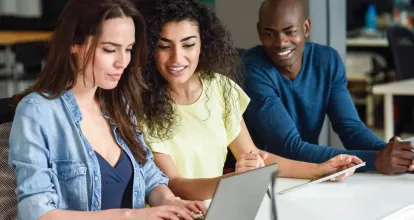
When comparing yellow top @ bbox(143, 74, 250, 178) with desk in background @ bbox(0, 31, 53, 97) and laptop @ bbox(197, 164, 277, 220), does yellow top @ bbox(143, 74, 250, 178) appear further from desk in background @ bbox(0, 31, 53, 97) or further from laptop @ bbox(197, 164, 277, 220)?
desk in background @ bbox(0, 31, 53, 97)

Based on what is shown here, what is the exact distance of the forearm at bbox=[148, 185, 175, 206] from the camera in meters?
1.88

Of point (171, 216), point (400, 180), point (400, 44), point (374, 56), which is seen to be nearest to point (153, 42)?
point (171, 216)

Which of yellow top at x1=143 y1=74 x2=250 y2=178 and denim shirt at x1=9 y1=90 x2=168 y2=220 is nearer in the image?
denim shirt at x1=9 y1=90 x2=168 y2=220

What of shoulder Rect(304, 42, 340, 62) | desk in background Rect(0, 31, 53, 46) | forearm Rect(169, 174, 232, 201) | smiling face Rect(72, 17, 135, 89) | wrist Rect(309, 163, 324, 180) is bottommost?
desk in background Rect(0, 31, 53, 46)

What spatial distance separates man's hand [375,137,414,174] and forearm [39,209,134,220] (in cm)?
94

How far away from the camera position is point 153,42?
6.79ft

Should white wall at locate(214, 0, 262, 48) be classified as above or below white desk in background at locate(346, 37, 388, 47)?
above

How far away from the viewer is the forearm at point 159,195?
1876mm

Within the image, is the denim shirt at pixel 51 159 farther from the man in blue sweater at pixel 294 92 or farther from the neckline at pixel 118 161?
the man in blue sweater at pixel 294 92

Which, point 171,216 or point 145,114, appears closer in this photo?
point 171,216

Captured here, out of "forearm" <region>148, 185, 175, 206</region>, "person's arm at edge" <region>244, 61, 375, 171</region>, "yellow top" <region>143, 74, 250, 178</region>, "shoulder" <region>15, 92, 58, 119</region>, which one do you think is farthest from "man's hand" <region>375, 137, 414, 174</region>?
"shoulder" <region>15, 92, 58, 119</region>

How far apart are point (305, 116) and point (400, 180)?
1.87 feet

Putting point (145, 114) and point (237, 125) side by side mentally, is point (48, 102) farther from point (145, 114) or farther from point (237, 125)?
point (237, 125)

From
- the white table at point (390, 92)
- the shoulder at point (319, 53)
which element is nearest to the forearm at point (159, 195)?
the shoulder at point (319, 53)
